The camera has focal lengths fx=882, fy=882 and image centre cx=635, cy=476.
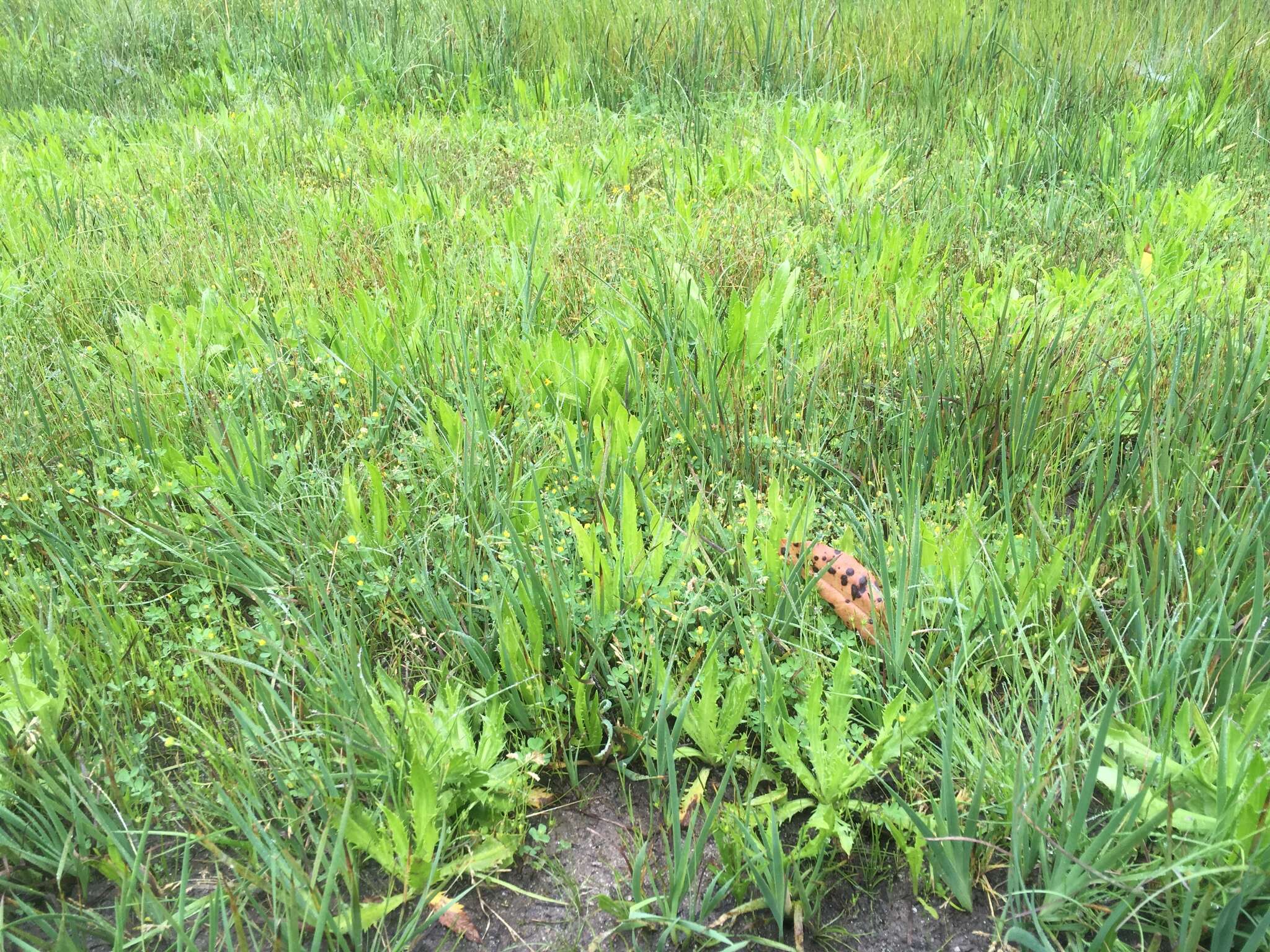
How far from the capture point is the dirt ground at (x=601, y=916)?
1.32 m

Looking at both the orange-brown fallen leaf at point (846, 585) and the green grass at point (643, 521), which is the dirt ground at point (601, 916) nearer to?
the green grass at point (643, 521)

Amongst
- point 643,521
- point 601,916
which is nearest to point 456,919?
point 601,916

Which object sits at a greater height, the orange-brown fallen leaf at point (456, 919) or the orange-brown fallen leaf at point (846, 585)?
the orange-brown fallen leaf at point (846, 585)

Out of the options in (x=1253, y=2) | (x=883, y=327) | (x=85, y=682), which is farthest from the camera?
(x=1253, y=2)

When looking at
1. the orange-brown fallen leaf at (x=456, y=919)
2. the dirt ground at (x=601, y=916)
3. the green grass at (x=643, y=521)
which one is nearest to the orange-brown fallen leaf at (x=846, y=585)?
the green grass at (x=643, y=521)

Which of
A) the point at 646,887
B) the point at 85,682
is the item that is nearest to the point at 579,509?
the point at 646,887

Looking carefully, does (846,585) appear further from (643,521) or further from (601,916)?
(601,916)

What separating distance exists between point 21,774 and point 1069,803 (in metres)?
1.64

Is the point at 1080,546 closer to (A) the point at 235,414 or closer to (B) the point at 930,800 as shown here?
(B) the point at 930,800

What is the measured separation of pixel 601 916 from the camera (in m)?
1.36

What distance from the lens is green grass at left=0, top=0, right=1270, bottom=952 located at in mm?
1350

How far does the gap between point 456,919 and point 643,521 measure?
2.85 feet

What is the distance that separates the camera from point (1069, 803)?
1317mm

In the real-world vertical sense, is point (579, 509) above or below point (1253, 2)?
below
